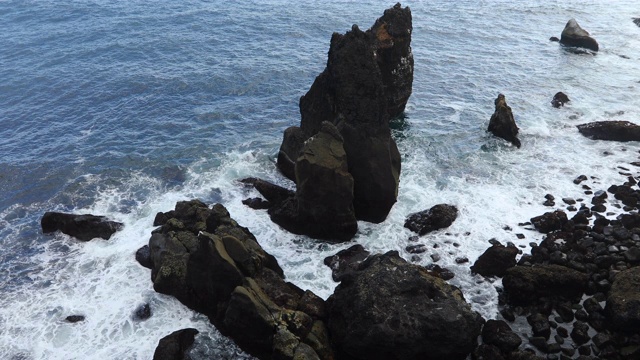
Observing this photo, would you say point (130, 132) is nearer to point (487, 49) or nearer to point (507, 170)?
point (507, 170)

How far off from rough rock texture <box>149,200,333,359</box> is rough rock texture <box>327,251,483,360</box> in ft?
4.91

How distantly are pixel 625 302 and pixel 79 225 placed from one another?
110 feet

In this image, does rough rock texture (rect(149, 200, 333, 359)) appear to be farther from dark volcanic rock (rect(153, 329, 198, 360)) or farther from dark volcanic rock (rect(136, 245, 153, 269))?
dark volcanic rock (rect(153, 329, 198, 360))

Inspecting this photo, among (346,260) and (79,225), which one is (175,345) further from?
(79,225)

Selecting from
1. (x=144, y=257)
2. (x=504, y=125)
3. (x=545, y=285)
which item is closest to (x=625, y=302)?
(x=545, y=285)

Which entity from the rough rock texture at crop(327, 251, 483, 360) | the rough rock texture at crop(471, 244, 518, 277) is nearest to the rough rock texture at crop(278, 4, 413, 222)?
the rough rock texture at crop(471, 244, 518, 277)

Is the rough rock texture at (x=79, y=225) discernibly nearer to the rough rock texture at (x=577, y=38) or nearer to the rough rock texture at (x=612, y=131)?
the rough rock texture at (x=612, y=131)

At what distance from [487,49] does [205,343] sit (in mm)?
60442

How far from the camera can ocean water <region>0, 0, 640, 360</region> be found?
29.9 metres

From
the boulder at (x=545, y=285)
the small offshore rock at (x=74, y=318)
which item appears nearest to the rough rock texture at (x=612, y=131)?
the boulder at (x=545, y=285)

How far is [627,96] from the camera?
54969 mm

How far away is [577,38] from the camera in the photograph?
70062 millimetres

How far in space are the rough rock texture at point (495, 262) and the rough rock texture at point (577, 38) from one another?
172ft

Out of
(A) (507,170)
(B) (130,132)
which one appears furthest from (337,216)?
(B) (130,132)
